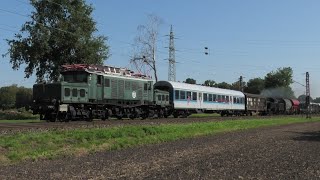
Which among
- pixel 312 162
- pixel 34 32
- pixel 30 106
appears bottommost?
pixel 312 162

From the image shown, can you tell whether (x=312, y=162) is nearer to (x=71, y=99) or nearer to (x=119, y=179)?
(x=119, y=179)

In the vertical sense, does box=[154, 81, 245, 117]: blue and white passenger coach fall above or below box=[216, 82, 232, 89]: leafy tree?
below

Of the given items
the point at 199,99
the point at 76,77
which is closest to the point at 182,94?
the point at 199,99

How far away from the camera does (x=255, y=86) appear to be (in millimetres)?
170125

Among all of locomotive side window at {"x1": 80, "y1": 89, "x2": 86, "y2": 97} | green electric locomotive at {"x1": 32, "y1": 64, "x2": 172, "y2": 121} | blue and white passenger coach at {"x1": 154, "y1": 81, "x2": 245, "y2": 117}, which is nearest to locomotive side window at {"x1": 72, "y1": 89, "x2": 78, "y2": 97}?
green electric locomotive at {"x1": 32, "y1": 64, "x2": 172, "y2": 121}

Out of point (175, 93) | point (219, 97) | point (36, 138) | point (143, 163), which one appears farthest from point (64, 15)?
point (143, 163)

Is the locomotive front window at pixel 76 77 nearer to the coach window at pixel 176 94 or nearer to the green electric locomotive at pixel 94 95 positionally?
the green electric locomotive at pixel 94 95

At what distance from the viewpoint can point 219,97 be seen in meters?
55.5

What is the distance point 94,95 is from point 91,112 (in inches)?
47.6

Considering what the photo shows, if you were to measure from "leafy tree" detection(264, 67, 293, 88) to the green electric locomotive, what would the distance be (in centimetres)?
12965

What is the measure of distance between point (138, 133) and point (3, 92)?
148 m

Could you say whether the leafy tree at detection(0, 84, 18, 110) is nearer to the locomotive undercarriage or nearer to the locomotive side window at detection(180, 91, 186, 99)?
the locomotive side window at detection(180, 91, 186, 99)

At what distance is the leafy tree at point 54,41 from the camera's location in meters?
50.0

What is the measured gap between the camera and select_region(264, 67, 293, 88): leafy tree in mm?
162000
